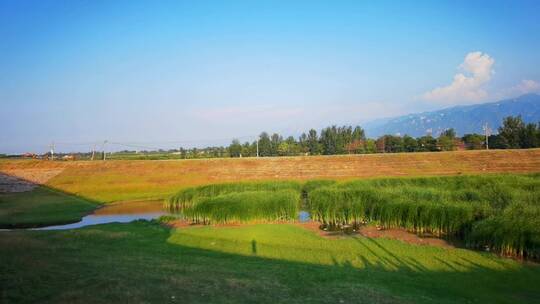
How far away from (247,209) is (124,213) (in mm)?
11963

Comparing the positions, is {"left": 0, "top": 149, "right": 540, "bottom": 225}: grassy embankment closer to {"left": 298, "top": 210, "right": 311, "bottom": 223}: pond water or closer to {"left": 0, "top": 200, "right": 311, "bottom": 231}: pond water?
{"left": 0, "top": 200, "right": 311, "bottom": 231}: pond water

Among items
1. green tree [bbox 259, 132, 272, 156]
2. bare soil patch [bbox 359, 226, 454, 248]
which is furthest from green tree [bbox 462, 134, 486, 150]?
bare soil patch [bbox 359, 226, 454, 248]

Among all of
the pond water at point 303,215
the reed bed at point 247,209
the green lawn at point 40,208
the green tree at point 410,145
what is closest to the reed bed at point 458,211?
the reed bed at point 247,209

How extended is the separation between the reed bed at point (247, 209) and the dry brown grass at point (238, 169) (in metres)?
16.5

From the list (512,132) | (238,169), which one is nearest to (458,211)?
(238,169)

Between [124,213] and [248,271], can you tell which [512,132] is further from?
[248,271]

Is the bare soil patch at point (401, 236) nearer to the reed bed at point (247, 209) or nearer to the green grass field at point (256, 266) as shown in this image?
the green grass field at point (256, 266)

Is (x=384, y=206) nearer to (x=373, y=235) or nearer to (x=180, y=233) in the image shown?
(x=373, y=235)

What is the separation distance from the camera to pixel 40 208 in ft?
103

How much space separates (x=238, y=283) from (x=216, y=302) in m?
1.61

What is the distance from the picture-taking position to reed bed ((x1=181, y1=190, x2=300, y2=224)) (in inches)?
915

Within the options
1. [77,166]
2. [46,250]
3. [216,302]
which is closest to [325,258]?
[216,302]

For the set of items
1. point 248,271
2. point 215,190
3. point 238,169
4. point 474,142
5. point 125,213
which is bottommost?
point 125,213

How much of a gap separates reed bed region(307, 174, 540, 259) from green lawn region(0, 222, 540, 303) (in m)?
1.22
